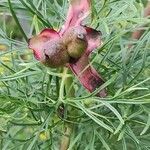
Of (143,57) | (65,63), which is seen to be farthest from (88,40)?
(143,57)

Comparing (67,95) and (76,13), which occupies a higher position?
(76,13)

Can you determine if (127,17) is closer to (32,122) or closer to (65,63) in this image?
(65,63)

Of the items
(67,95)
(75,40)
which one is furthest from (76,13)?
(67,95)

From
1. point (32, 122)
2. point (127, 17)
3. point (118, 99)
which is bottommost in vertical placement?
point (32, 122)

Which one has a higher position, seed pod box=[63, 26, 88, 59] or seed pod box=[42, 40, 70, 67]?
seed pod box=[63, 26, 88, 59]

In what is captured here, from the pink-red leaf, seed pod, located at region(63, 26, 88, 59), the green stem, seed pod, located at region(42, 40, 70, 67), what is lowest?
the green stem

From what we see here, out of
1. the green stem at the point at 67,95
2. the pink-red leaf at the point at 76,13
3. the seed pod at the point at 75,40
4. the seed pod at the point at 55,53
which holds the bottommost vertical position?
the green stem at the point at 67,95

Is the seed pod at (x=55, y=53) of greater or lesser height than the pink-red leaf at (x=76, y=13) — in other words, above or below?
below

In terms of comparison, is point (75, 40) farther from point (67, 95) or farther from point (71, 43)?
point (67, 95)
